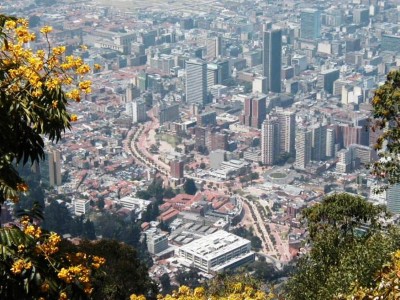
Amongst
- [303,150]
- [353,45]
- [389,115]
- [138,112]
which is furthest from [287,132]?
[389,115]

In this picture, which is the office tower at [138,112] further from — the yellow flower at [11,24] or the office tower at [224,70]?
the yellow flower at [11,24]

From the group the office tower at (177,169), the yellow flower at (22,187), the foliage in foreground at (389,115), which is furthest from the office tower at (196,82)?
the yellow flower at (22,187)

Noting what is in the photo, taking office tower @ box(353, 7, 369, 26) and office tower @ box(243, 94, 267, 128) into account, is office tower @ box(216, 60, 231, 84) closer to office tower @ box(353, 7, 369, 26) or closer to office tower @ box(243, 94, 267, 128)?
office tower @ box(243, 94, 267, 128)

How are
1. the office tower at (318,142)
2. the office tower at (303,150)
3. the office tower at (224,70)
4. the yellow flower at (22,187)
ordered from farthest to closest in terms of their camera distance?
the office tower at (224,70) → the office tower at (318,142) → the office tower at (303,150) → the yellow flower at (22,187)

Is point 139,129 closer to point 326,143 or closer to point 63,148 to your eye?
point 63,148

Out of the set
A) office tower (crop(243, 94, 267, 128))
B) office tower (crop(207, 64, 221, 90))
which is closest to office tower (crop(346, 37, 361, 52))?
office tower (crop(207, 64, 221, 90))

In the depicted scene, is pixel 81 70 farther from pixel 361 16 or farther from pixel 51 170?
pixel 361 16

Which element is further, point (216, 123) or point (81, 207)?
point (216, 123)
